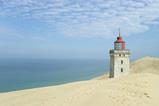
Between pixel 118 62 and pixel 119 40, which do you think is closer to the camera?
pixel 119 40

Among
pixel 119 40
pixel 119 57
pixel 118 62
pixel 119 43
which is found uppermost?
pixel 119 40

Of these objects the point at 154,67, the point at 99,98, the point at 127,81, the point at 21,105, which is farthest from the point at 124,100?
the point at 154,67

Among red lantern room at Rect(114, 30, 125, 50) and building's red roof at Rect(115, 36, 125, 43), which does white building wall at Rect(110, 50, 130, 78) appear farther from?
building's red roof at Rect(115, 36, 125, 43)

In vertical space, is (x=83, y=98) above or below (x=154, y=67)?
above

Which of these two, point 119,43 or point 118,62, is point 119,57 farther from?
point 119,43

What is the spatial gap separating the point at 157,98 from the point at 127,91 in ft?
7.53

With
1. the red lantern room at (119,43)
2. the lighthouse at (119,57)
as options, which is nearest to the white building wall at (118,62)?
the lighthouse at (119,57)

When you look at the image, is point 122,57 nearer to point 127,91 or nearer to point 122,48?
point 122,48

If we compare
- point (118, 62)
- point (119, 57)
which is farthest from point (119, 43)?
point (118, 62)

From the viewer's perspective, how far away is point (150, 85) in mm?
21969

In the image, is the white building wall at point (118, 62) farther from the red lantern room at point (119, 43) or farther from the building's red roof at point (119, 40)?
the building's red roof at point (119, 40)

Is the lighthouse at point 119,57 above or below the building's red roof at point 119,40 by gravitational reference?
below

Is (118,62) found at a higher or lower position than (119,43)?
lower

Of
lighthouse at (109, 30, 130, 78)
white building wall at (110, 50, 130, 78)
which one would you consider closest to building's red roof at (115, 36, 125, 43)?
lighthouse at (109, 30, 130, 78)
